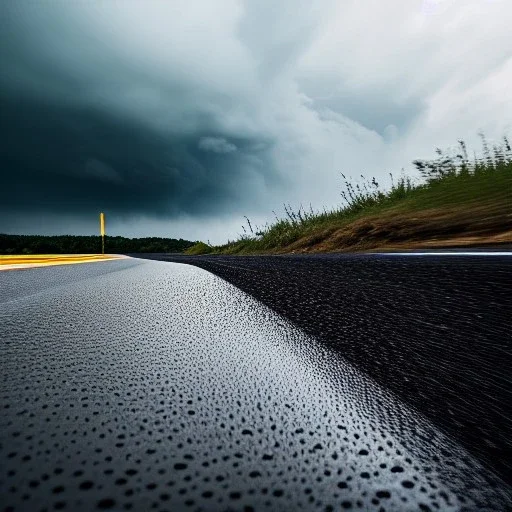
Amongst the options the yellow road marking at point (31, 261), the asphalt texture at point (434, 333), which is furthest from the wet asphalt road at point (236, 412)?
the yellow road marking at point (31, 261)

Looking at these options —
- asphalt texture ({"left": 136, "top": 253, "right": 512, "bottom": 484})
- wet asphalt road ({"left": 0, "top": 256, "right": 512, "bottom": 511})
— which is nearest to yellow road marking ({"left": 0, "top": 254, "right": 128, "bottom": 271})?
wet asphalt road ({"left": 0, "top": 256, "right": 512, "bottom": 511})

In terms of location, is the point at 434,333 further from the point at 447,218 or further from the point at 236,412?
the point at 447,218

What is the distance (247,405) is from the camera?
0.31m

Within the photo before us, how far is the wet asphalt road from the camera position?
0.68ft

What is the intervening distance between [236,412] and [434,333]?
17.4 inches

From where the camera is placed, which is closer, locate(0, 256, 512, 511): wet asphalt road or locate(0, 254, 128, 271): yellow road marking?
locate(0, 256, 512, 511): wet asphalt road

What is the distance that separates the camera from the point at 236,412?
30 cm

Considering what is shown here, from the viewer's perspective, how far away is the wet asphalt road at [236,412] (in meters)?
0.21

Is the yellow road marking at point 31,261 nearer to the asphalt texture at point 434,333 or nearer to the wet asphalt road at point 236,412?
the wet asphalt road at point 236,412

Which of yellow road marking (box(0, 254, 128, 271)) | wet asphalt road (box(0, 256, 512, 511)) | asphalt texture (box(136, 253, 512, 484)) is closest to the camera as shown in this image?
wet asphalt road (box(0, 256, 512, 511))

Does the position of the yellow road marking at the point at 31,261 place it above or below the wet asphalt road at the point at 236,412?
above

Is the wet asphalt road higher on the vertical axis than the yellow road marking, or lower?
lower

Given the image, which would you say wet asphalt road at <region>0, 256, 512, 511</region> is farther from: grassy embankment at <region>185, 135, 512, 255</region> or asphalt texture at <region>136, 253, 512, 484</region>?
grassy embankment at <region>185, 135, 512, 255</region>

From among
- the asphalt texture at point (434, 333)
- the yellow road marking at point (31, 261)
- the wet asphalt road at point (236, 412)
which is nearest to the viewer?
the wet asphalt road at point (236, 412)
